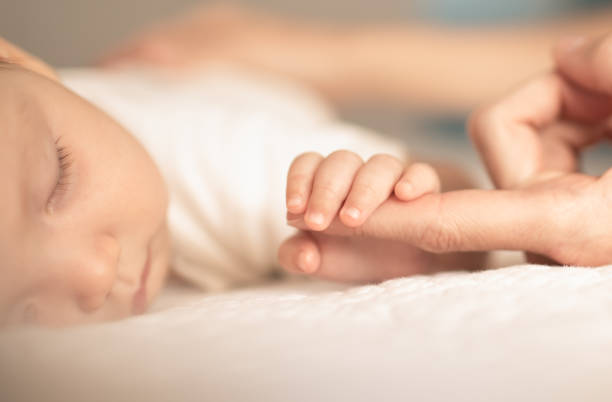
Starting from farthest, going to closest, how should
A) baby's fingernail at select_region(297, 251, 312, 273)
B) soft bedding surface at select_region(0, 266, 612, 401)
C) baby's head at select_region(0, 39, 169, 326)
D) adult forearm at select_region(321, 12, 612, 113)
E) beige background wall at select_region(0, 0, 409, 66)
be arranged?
beige background wall at select_region(0, 0, 409, 66) < adult forearm at select_region(321, 12, 612, 113) < baby's fingernail at select_region(297, 251, 312, 273) < baby's head at select_region(0, 39, 169, 326) < soft bedding surface at select_region(0, 266, 612, 401)

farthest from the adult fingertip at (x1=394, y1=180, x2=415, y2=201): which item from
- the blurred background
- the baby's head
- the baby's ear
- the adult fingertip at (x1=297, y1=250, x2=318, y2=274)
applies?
the blurred background

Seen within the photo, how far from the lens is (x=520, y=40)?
172 cm

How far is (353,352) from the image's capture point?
0.35m

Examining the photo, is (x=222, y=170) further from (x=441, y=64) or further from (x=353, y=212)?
(x=441, y=64)

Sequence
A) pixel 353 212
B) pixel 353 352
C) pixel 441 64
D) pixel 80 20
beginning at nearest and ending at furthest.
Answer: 1. pixel 353 352
2. pixel 353 212
3. pixel 441 64
4. pixel 80 20

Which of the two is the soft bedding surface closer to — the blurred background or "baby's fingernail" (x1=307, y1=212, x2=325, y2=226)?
"baby's fingernail" (x1=307, y1=212, x2=325, y2=226)

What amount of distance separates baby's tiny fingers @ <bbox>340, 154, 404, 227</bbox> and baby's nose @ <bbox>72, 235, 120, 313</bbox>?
20cm

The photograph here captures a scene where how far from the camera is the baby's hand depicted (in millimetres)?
473

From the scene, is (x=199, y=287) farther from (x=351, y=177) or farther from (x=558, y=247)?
(x=558, y=247)

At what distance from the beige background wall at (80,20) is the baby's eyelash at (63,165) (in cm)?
169

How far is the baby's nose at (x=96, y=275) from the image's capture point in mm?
467

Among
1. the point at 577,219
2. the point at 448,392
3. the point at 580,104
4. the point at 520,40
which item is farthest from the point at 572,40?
the point at 520,40

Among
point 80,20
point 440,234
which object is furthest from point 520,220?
point 80,20

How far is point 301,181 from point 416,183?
0.10 m
